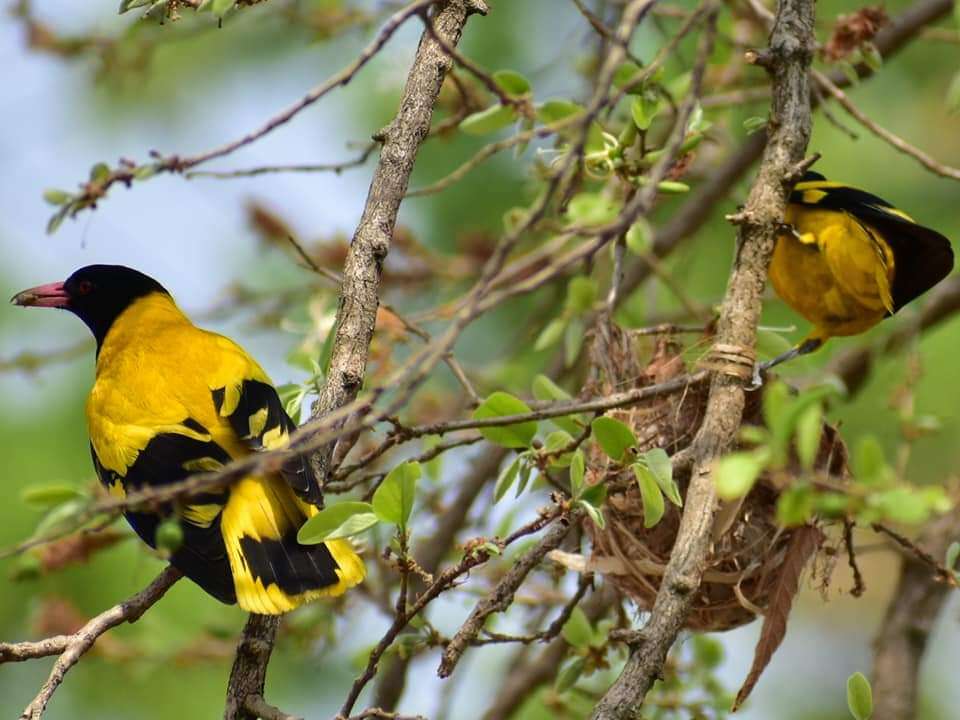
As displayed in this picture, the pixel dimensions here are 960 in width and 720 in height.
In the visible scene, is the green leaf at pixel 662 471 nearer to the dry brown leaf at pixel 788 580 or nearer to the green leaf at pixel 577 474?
the green leaf at pixel 577 474

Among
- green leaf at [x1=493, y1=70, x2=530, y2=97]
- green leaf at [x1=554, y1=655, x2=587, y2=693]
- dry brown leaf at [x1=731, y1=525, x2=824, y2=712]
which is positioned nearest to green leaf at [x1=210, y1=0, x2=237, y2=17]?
green leaf at [x1=493, y1=70, x2=530, y2=97]

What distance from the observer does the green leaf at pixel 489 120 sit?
300 cm

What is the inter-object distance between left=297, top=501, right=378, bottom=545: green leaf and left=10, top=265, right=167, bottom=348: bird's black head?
2.12 meters

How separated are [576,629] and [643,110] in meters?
1.29

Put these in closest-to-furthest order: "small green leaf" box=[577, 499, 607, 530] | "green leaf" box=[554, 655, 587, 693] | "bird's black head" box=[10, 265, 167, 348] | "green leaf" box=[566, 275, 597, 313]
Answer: "small green leaf" box=[577, 499, 607, 530], "green leaf" box=[554, 655, 587, 693], "green leaf" box=[566, 275, 597, 313], "bird's black head" box=[10, 265, 167, 348]

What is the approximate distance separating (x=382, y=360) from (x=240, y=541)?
1.16 meters

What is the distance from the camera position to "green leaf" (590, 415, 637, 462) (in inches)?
98.0

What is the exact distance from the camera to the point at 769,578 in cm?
287

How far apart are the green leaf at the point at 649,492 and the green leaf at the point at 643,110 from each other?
788mm

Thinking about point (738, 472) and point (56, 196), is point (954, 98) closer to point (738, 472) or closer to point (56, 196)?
point (738, 472)

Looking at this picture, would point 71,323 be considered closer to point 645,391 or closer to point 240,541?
point 240,541

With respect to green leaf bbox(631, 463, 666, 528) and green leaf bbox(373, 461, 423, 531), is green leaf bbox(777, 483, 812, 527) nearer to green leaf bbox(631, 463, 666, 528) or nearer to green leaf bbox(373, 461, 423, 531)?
green leaf bbox(373, 461, 423, 531)

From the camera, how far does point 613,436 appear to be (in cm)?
252

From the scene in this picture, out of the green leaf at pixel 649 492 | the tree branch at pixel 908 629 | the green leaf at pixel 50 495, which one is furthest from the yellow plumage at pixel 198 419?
the tree branch at pixel 908 629
